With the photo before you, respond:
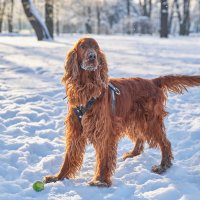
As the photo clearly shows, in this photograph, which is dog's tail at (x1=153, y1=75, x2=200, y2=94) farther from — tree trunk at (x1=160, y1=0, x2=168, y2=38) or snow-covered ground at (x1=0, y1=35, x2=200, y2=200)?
tree trunk at (x1=160, y1=0, x2=168, y2=38)

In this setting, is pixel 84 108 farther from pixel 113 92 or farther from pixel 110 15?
pixel 110 15

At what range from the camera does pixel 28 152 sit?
17.3 ft

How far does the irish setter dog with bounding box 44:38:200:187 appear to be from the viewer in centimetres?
417

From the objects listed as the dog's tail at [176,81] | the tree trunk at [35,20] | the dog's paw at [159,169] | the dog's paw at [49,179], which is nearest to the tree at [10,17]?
the tree trunk at [35,20]

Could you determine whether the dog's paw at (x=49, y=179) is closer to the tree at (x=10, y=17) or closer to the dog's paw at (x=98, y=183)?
the dog's paw at (x=98, y=183)

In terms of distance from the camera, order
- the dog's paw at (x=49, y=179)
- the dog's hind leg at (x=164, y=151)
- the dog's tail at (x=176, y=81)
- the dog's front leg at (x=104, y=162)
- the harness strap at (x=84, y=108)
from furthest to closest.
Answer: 1. the dog's tail at (x=176, y=81)
2. the dog's hind leg at (x=164, y=151)
3. the dog's paw at (x=49, y=179)
4. the dog's front leg at (x=104, y=162)
5. the harness strap at (x=84, y=108)

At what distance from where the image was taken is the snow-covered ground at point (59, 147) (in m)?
4.18

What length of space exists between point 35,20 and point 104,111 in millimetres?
14976

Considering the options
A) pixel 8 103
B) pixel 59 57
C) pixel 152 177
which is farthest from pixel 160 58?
pixel 152 177

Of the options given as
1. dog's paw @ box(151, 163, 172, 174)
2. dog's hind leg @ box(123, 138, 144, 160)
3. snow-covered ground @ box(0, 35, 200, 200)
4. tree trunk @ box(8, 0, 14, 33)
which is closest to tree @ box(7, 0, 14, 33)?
tree trunk @ box(8, 0, 14, 33)

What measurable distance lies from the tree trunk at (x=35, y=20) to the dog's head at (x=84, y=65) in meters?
14.4

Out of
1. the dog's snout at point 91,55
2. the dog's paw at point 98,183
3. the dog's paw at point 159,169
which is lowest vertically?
the dog's paw at point 159,169

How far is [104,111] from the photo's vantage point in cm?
428

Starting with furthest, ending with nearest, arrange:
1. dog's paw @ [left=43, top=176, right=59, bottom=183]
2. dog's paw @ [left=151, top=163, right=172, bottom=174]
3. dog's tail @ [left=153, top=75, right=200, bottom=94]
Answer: dog's tail @ [left=153, top=75, right=200, bottom=94]
dog's paw @ [left=151, top=163, right=172, bottom=174]
dog's paw @ [left=43, top=176, right=59, bottom=183]
